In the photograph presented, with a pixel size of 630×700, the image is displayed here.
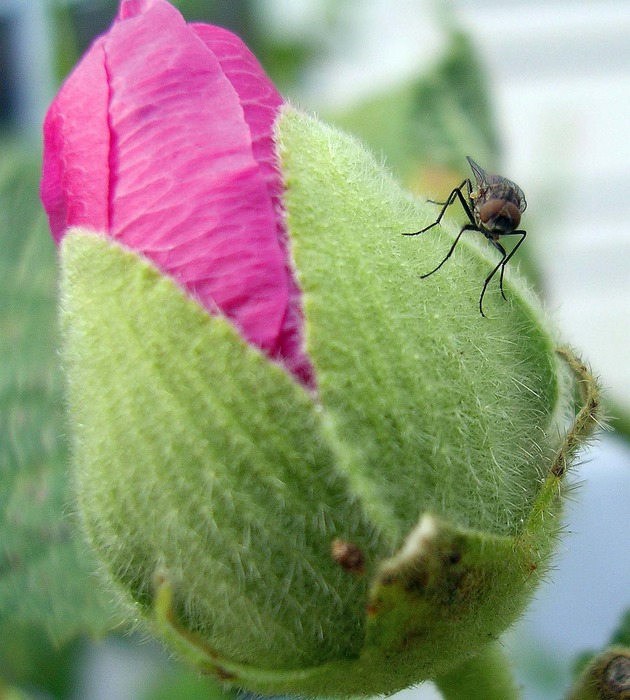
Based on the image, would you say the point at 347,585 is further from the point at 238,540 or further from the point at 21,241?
the point at 21,241

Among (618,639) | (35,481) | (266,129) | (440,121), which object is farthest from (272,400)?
(440,121)

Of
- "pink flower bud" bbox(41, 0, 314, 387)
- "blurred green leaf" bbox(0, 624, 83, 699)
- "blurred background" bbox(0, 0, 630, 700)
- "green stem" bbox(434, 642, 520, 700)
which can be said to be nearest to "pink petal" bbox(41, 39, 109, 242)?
"pink flower bud" bbox(41, 0, 314, 387)

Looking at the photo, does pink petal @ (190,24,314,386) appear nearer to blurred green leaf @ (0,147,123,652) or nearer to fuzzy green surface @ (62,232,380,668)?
fuzzy green surface @ (62,232,380,668)

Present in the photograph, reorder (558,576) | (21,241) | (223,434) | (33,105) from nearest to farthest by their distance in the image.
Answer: (223,434) → (558,576) → (21,241) → (33,105)

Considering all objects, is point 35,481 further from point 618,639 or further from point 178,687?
point 618,639

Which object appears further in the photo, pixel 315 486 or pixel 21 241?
pixel 21 241

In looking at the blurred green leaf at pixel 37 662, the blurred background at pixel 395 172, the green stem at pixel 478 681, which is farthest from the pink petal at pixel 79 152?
the blurred green leaf at pixel 37 662

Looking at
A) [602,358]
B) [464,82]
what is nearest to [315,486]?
[464,82]

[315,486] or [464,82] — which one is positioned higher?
[315,486]
